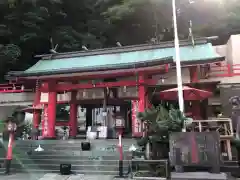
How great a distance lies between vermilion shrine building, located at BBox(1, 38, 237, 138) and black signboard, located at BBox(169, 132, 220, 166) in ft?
15.0

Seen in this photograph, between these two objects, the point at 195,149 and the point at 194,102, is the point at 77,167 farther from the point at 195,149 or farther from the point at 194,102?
the point at 194,102

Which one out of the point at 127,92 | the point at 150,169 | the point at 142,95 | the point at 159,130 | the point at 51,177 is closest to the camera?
the point at 159,130

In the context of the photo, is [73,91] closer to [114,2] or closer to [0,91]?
[0,91]

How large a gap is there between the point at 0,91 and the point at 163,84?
1213cm

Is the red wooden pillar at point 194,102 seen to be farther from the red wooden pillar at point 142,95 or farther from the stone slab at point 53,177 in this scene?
the stone slab at point 53,177

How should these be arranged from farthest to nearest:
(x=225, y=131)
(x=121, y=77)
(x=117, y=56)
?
1. (x=117, y=56)
2. (x=121, y=77)
3. (x=225, y=131)

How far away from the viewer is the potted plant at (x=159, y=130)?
7453 millimetres

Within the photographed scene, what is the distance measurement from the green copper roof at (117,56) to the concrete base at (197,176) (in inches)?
262

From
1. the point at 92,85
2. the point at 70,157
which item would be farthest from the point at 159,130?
the point at 92,85

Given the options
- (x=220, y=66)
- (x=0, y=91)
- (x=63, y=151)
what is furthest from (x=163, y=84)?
(x=0, y=91)

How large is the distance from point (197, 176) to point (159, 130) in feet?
5.52

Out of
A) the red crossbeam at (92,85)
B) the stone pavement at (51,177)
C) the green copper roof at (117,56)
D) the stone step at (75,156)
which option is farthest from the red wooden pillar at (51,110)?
the stone pavement at (51,177)

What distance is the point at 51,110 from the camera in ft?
42.5

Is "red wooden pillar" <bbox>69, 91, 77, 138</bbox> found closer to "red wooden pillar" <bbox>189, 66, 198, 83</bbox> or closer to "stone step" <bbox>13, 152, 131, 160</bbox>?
"stone step" <bbox>13, 152, 131, 160</bbox>
